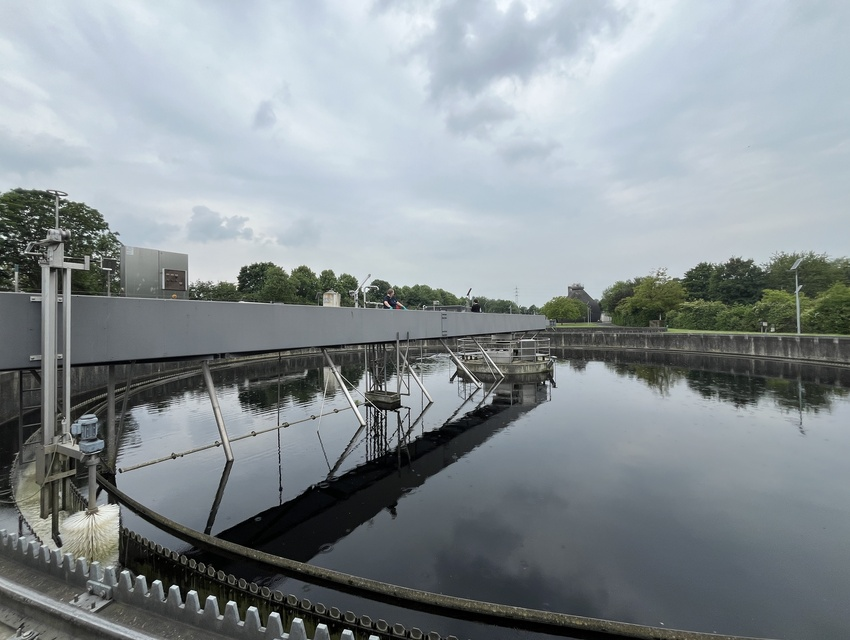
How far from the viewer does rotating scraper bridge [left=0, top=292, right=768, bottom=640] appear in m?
3.17

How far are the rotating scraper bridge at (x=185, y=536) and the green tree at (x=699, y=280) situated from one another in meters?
78.4

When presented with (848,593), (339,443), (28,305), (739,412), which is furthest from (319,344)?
(739,412)

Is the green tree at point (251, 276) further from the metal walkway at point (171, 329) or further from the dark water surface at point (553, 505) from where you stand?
the metal walkway at point (171, 329)

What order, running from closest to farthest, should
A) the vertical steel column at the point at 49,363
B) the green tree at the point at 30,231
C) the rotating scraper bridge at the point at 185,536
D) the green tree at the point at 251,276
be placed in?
the rotating scraper bridge at the point at 185,536, the vertical steel column at the point at 49,363, the green tree at the point at 30,231, the green tree at the point at 251,276

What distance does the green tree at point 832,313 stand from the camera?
1336 inches

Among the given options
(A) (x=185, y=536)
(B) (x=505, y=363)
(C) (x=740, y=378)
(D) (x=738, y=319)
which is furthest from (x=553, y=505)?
(D) (x=738, y=319)

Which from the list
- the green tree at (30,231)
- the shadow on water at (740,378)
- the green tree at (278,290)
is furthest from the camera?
the green tree at (278,290)

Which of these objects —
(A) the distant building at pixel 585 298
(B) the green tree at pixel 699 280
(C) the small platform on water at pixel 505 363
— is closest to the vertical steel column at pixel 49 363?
(C) the small platform on water at pixel 505 363

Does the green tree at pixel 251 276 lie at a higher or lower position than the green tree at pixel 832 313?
higher

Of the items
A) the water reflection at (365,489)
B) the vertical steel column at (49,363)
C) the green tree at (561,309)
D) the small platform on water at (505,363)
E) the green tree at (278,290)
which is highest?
the green tree at (278,290)

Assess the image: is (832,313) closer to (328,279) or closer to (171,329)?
(171,329)

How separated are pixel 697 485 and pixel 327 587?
875 cm

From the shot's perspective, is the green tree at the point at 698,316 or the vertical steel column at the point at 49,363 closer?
the vertical steel column at the point at 49,363

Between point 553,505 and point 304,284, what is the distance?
184ft
